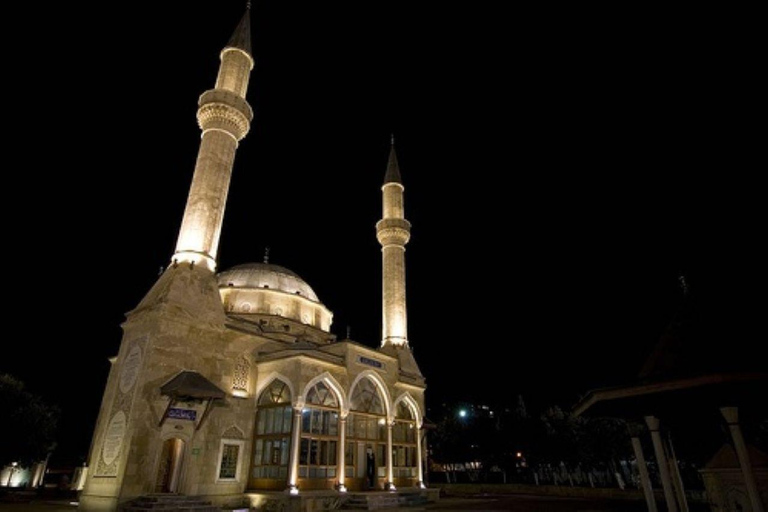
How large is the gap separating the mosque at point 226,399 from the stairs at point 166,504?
357 mm

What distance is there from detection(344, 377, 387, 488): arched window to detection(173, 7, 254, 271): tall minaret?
882cm

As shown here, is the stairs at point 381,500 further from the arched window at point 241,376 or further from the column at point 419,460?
the arched window at point 241,376

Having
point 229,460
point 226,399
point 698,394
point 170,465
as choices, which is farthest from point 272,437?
point 698,394

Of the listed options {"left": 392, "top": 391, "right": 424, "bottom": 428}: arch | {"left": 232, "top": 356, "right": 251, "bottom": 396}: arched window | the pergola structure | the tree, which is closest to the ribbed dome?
{"left": 232, "top": 356, "right": 251, "bottom": 396}: arched window

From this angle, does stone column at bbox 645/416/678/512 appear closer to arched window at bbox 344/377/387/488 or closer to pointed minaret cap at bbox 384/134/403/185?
arched window at bbox 344/377/387/488

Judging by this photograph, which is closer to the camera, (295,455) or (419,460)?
(295,455)

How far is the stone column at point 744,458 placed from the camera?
285 inches

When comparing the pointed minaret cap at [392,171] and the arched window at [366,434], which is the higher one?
the pointed minaret cap at [392,171]

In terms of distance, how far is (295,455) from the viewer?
55.7ft

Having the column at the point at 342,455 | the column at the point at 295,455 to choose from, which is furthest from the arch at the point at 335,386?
the column at the point at 295,455

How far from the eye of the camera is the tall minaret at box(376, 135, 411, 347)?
2728cm

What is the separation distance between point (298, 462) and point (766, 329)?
15.1 m

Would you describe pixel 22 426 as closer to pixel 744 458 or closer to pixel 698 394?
pixel 698 394

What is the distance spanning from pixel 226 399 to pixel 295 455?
11.4ft
